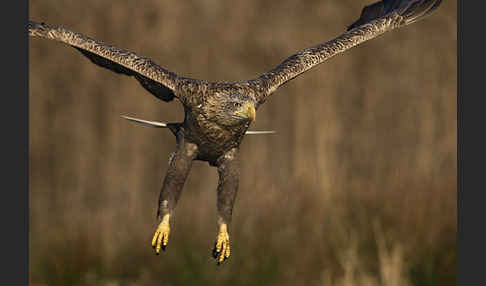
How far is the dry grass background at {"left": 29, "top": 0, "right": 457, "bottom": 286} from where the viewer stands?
999 cm

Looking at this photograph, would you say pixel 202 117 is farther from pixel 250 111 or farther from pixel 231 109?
pixel 250 111

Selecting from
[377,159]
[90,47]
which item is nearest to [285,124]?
[377,159]

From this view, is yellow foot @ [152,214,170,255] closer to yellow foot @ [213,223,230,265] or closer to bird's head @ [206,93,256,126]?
yellow foot @ [213,223,230,265]

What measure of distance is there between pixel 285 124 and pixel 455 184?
12.2 ft

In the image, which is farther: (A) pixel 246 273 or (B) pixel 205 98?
(A) pixel 246 273

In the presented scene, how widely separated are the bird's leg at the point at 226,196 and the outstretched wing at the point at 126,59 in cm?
74

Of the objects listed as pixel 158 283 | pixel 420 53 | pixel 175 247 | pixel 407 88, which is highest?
pixel 420 53

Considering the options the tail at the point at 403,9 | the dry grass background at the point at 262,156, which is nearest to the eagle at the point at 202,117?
the tail at the point at 403,9

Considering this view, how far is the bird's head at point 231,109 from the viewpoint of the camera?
4.62m

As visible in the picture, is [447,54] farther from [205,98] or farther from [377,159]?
[205,98]

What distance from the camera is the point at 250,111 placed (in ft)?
15.1

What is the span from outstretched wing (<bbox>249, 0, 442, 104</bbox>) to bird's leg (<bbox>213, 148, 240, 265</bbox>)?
566mm

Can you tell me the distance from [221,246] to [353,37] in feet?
8.15

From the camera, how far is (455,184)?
11164 mm
